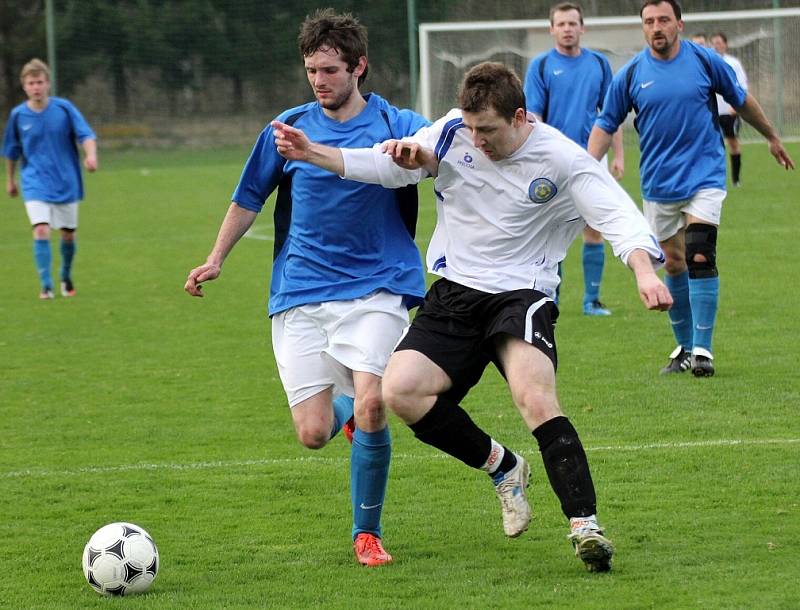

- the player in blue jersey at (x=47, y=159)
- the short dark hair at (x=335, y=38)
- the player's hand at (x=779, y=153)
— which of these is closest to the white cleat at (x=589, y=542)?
the short dark hair at (x=335, y=38)

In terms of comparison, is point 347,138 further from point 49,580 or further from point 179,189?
point 179,189

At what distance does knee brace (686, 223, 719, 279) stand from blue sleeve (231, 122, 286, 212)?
3488 mm

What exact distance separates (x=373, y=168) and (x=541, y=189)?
618mm

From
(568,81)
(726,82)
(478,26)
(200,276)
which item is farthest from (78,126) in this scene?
(478,26)

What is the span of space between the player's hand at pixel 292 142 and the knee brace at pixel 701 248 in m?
3.87

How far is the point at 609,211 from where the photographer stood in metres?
4.73

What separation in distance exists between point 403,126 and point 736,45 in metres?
23.8

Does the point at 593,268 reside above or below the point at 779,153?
below

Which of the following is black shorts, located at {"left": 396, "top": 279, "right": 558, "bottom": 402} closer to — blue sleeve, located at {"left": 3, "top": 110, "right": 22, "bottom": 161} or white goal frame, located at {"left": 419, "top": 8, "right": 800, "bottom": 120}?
blue sleeve, located at {"left": 3, "top": 110, "right": 22, "bottom": 161}

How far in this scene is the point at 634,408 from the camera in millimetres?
7465

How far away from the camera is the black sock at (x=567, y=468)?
4539 mm

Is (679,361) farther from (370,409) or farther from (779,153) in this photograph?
(370,409)

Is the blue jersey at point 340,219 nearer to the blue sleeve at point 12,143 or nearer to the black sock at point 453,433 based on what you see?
the black sock at point 453,433

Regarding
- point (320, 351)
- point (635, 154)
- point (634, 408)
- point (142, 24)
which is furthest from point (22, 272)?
point (142, 24)
